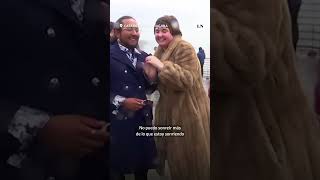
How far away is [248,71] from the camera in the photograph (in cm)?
309

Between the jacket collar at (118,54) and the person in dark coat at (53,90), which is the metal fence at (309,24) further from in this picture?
the person in dark coat at (53,90)

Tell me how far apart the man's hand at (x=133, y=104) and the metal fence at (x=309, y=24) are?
96cm

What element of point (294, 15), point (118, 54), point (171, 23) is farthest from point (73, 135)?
point (294, 15)

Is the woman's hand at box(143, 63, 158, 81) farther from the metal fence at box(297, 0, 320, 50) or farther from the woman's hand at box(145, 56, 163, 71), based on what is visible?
the metal fence at box(297, 0, 320, 50)

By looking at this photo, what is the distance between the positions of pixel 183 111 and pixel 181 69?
0.70ft

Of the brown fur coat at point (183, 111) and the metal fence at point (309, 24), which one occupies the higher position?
the metal fence at point (309, 24)

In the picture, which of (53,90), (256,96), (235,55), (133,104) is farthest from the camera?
(256,96)

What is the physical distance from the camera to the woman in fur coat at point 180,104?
9.71 ft

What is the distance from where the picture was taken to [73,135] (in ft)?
9.47

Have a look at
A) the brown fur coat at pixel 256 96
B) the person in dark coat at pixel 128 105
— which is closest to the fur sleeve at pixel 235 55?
the brown fur coat at pixel 256 96

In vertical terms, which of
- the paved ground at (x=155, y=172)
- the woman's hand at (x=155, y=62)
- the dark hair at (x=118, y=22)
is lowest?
the paved ground at (x=155, y=172)

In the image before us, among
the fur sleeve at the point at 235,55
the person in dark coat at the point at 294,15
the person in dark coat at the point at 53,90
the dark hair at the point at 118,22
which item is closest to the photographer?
the person in dark coat at the point at 53,90

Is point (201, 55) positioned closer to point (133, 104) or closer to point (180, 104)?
point (180, 104)

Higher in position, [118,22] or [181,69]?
[118,22]
